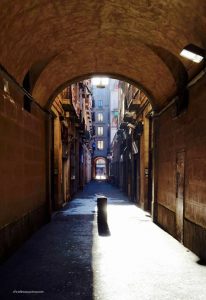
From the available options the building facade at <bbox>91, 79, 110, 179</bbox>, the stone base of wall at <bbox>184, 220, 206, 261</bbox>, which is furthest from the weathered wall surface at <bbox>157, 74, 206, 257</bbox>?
the building facade at <bbox>91, 79, 110, 179</bbox>

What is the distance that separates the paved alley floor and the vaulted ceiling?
4096 millimetres

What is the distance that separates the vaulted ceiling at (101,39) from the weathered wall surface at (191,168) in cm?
88

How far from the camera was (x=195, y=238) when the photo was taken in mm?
6633

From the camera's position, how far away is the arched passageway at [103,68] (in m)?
6.10

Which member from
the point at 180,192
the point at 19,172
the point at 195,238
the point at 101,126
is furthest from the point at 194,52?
the point at 101,126

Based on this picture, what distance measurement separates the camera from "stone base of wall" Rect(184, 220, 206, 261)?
6.16m

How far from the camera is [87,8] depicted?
20.7 ft

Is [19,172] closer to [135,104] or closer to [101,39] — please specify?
[101,39]

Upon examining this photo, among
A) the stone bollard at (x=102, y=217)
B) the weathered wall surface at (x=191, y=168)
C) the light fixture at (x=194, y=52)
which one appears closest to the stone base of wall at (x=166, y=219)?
the weathered wall surface at (x=191, y=168)

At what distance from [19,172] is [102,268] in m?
3.19

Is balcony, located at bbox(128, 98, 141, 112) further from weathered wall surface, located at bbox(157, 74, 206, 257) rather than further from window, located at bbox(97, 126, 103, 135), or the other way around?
window, located at bbox(97, 126, 103, 135)

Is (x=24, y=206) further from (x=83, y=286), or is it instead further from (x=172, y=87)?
(x=172, y=87)

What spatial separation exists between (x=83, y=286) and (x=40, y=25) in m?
5.30

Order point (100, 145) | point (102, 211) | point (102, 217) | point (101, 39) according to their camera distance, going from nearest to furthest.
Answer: point (101, 39) < point (102, 217) < point (102, 211) < point (100, 145)
